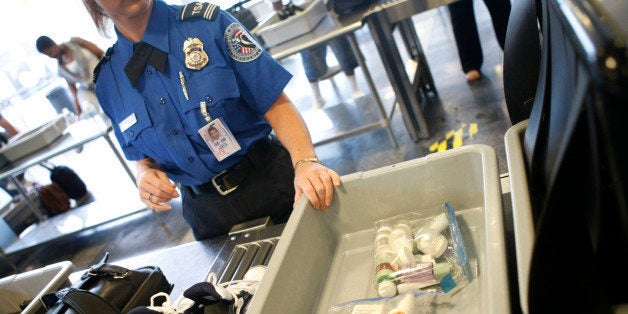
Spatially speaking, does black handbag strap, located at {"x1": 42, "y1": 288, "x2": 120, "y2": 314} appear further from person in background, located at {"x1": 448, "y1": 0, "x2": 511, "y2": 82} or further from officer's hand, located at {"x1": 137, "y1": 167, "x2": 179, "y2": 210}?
person in background, located at {"x1": 448, "y1": 0, "x2": 511, "y2": 82}

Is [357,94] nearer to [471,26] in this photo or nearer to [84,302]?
[471,26]

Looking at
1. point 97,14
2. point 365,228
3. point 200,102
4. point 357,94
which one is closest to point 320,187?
point 365,228

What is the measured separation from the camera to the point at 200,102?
122 centimetres

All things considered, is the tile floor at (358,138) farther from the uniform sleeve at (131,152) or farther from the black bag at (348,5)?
the uniform sleeve at (131,152)

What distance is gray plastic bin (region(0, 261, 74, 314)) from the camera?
1.15m

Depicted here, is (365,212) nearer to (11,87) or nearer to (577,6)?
(577,6)

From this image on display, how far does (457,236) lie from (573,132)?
39cm

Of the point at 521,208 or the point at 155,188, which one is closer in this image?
the point at 521,208

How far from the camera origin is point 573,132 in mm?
→ 346

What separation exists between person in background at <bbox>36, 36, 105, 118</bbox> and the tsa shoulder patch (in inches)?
116

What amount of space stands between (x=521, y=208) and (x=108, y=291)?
828mm

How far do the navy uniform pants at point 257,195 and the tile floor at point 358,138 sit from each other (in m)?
1.35

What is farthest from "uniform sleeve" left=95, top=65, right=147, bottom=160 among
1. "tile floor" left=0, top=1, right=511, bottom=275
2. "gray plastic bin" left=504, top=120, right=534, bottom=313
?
"tile floor" left=0, top=1, right=511, bottom=275

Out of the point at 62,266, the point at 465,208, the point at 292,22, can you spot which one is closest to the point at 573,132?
the point at 465,208
